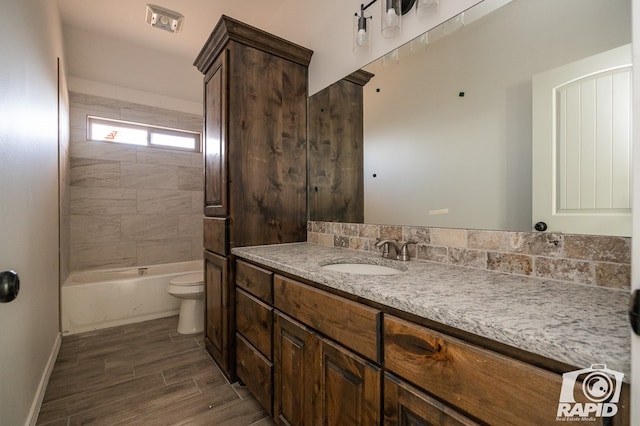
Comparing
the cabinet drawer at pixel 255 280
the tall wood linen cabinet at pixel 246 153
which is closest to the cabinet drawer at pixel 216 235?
the tall wood linen cabinet at pixel 246 153

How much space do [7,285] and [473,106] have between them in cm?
174

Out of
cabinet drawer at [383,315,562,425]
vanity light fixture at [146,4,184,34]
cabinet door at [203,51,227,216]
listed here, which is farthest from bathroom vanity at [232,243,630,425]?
vanity light fixture at [146,4,184,34]

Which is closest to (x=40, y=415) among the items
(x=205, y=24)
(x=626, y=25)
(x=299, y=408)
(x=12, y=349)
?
(x=12, y=349)

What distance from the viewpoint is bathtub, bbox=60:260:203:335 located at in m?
2.41

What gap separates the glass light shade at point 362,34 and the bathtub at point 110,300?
275 cm

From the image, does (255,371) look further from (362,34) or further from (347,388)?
(362,34)

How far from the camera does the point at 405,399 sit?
700 mm

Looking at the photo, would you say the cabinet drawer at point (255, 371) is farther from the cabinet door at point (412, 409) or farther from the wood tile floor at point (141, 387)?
the cabinet door at point (412, 409)

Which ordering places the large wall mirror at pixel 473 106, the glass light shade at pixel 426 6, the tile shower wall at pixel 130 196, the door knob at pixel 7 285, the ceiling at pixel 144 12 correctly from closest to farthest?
the door knob at pixel 7 285 < the large wall mirror at pixel 473 106 < the glass light shade at pixel 426 6 < the ceiling at pixel 144 12 < the tile shower wall at pixel 130 196

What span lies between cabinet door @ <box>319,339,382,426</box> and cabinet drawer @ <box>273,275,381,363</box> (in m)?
0.04

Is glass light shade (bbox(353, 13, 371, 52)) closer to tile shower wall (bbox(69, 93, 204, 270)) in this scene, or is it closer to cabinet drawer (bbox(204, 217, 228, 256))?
cabinet drawer (bbox(204, 217, 228, 256))

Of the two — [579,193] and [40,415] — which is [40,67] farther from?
[579,193]

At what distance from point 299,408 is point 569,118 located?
146 cm

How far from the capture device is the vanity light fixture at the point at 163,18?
2365mm
